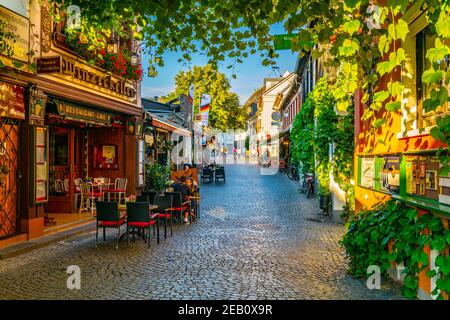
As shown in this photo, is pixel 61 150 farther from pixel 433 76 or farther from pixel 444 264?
pixel 433 76

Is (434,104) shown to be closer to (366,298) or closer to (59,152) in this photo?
(366,298)

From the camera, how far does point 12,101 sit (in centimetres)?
771

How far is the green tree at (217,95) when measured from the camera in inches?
1682

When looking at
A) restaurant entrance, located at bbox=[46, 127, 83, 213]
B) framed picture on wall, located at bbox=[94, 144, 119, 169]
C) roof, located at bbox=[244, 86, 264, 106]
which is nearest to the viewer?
restaurant entrance, located at bbox=[46, 127, 83, 213]

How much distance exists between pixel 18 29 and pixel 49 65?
85 cm

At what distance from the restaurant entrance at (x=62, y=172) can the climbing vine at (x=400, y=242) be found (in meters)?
8.76

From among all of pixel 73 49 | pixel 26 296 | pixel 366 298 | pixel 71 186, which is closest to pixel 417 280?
pixel 366 298

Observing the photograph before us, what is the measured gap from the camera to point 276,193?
1795cm

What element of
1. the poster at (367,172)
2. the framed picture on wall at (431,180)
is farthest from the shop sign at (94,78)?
the framed picture on wall at (431,180)

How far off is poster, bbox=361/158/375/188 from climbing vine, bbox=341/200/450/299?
96 centimetres

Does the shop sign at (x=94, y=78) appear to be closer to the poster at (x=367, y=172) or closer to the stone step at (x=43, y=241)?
the stone step at (x=43, y=241)

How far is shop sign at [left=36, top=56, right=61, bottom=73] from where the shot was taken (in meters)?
8.19

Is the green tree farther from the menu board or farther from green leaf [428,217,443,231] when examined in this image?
green leaf [428,217,443,231]

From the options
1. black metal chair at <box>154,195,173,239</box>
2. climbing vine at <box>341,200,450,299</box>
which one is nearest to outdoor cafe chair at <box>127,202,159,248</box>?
black metal chair at <box>154,195,173,239</box>
